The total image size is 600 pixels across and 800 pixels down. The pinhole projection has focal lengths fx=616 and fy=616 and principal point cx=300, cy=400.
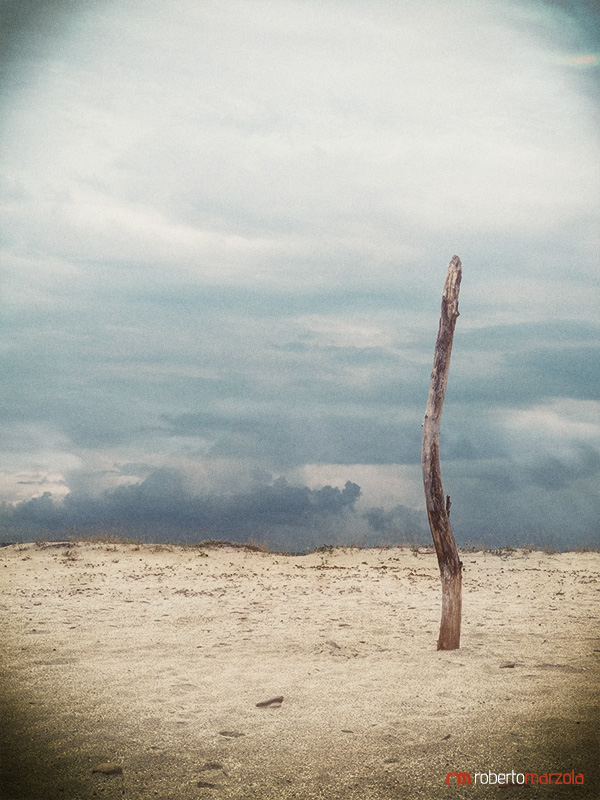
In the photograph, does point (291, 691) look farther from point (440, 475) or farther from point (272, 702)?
point (440, 475)

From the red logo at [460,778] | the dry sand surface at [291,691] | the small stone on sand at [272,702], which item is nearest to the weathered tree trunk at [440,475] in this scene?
the dry sand surface at [291,691]

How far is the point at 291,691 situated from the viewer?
575 cm

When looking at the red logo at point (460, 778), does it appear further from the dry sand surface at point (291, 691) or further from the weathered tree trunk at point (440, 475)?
the weathered tree trunk at point (440, 475)

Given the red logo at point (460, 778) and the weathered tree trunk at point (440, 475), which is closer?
the red logo at point (460, 778)

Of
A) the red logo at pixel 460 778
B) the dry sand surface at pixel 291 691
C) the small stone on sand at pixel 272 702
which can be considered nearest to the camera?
the red logo at pixel 460 778

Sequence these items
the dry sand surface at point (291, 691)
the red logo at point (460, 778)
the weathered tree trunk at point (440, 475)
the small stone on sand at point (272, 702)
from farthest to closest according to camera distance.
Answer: the weathered tree trunk at point (440, 475) < the small stone on sand at point (272, 702) < the dry sand surface at point (291, 691) < the red logo at point (460, 778)

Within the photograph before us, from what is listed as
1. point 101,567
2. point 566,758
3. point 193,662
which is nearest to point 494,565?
point 101,567

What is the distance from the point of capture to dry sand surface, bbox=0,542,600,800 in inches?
161

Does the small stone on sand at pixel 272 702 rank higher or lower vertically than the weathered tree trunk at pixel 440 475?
lower

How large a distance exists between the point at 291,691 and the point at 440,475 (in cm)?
274

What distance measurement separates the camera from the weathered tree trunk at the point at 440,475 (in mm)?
6871

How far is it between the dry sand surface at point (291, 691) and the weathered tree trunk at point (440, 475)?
17.5 inches

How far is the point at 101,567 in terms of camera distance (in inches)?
575

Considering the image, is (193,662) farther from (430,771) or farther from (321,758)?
(430,771)
